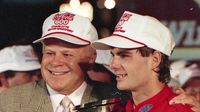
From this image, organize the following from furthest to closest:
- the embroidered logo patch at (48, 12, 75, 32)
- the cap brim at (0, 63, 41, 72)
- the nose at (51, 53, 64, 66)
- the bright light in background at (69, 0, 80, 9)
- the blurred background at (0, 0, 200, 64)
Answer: the bright light in background at (69, 0, 80, 9)
the blurred background at (0, 0, 200, 64)
the cap brim at (0, 63, 41, 72)
the embroidered logo patch at (48, 12, 75, 32)
the nose at (51, 53, 64, 66)

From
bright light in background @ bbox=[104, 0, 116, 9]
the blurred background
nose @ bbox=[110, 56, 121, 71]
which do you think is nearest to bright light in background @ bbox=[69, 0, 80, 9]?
the blurred background

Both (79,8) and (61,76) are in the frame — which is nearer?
(61,76)

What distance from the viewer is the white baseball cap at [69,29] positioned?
4488mm

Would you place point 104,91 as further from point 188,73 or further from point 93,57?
point 188,73

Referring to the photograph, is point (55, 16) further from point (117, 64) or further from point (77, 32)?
point (117, 64)

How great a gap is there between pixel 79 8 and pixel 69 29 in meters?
2.17

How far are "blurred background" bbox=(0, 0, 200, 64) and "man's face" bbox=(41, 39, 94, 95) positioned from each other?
1.95m

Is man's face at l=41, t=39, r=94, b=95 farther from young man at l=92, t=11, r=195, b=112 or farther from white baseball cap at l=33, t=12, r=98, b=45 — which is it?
young man at l=92, t=11, r=195, b=112

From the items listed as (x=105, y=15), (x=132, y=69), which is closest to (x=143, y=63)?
(x=132, y=69)

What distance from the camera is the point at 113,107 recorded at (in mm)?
4133

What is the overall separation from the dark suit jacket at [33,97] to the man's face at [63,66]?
0.11 metres

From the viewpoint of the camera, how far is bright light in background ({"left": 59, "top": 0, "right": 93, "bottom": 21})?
21.5 feet

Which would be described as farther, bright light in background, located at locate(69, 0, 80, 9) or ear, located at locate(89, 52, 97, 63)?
bright light in background, located at locate(69, 0, 80, 9)

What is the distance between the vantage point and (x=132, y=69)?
3.93 m
